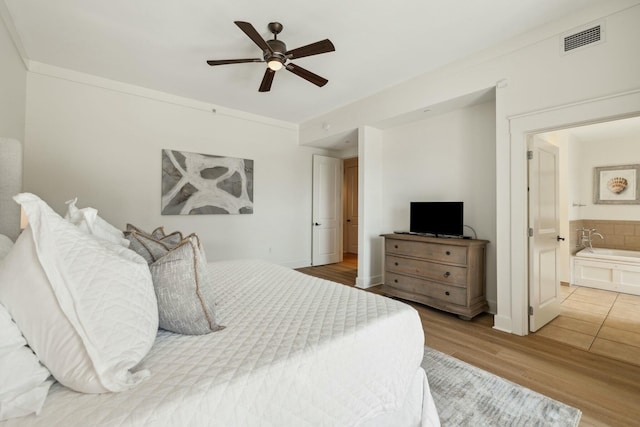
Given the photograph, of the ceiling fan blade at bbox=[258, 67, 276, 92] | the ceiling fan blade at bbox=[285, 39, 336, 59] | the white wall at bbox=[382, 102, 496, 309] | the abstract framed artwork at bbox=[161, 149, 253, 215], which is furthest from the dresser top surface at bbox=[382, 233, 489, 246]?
the abstract framed artwork at bbox=[161, 149, 253, 215]

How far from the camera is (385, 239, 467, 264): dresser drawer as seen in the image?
2969 mm

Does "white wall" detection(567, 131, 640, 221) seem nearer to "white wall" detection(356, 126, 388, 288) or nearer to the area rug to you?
"white wall" detection(356, 126, 388, 288)

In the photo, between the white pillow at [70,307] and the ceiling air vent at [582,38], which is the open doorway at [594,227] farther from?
the white pillow at [70,307]

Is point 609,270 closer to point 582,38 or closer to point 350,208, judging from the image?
point 582,38

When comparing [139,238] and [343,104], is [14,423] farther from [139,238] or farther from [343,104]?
[343,104]

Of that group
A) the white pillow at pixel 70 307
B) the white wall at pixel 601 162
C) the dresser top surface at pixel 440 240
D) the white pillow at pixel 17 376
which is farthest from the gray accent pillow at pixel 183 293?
the white wall at pixel 601 162

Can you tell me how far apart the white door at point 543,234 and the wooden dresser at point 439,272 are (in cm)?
50

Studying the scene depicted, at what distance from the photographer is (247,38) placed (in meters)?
2.66

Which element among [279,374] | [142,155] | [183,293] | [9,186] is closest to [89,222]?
[183,293]

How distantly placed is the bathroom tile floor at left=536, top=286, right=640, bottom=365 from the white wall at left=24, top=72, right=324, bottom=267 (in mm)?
3941

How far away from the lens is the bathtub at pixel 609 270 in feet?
12.3

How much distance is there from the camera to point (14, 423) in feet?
2.09

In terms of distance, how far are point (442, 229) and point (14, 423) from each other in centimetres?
351

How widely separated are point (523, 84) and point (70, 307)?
3476mm
